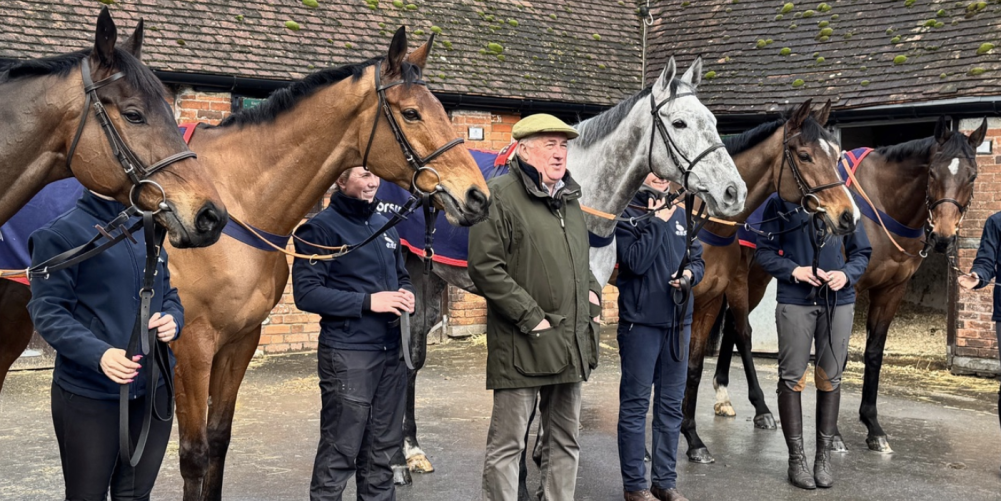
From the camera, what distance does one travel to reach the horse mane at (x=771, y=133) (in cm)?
609

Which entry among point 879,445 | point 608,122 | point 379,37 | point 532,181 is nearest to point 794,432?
point 879,445

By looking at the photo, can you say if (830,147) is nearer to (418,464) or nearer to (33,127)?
(418,464)

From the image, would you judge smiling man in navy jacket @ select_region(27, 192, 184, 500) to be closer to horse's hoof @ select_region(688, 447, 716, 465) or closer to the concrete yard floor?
the concrete yard floor

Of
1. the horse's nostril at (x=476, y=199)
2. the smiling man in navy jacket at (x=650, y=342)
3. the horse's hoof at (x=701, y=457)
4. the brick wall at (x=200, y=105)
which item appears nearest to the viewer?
the horse's nostril at (x=476, y=199)

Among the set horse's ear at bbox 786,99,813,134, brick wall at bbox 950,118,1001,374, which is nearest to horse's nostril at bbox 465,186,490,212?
horse's ear at bbox 786,99,813,134

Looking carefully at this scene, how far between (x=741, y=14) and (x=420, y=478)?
9.21 metres

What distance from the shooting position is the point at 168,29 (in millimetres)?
9977

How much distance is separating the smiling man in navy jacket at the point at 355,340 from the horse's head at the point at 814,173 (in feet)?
9.53

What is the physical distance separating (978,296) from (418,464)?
23.8ft

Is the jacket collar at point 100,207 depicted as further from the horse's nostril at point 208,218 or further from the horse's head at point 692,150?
the horse's head at point 692,150

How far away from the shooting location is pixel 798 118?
20.1 feet

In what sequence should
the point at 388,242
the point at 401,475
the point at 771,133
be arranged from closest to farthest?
the point at 388,242
the point at 401,475
the point at 771,133

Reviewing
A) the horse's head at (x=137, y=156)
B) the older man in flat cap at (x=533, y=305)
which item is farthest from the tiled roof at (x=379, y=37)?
the horse's head at (x=137, y=156)

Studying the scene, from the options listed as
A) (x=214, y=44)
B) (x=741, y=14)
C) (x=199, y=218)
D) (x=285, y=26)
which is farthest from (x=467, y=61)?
(x=199, y=218)
